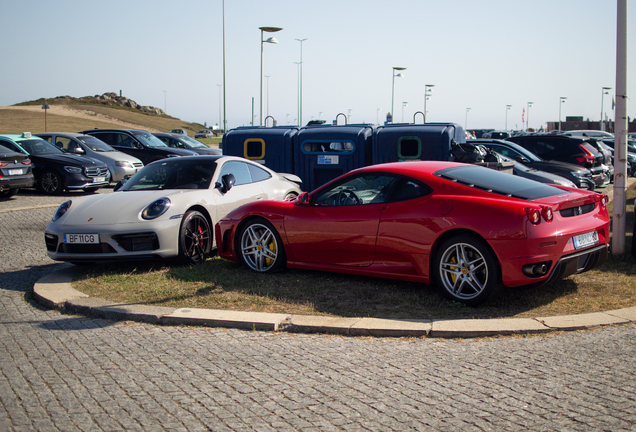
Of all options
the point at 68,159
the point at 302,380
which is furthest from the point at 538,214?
the point at 68,159

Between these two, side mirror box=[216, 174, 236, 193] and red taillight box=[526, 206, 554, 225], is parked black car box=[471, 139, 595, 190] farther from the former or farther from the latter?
red taillight box=[526, 206, 554, 225]

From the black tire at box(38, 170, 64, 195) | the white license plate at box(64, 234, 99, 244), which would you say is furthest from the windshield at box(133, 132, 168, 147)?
the white license plate at box(64, 234, 99, 244)

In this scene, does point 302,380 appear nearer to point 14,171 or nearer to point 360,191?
point 360,191

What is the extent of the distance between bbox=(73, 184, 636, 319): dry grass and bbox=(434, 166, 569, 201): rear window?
913 mm

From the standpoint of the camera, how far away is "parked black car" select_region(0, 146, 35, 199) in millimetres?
14641

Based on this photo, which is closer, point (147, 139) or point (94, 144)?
point (94, 144)

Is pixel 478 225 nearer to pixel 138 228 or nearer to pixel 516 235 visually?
pixel 516 235

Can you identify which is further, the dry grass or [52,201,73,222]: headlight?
[52,201,73,222]: headlight

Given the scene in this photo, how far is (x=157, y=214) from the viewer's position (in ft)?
23.3

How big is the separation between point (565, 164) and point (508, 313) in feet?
35.3

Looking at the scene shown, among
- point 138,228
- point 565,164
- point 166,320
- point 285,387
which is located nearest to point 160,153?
point 565,164

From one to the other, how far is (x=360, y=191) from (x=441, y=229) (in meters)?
1.16

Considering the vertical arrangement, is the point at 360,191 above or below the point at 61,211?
above

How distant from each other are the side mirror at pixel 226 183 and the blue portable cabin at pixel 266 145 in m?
4.05
